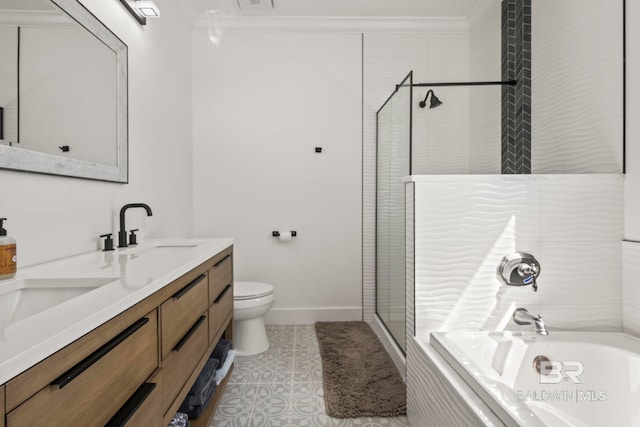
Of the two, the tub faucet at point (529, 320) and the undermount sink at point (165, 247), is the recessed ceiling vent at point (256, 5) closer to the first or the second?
the undermount sink at point (165, 247)

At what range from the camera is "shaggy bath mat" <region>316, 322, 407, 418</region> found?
5.70ft

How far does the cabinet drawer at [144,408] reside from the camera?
77cm

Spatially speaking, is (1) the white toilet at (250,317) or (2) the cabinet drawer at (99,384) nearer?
(2) the cabinet drawer at (99,384)

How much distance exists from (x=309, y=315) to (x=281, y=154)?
1.39 meters

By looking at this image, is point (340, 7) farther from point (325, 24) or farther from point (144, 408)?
point (144, 408)

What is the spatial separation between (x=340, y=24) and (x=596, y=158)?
2126mm

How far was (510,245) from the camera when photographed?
161 centimetres

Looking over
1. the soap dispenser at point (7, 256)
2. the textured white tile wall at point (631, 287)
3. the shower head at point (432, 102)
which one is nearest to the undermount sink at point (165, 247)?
the soap dispenser at point (7, 256)

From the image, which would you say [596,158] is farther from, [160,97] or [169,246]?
[160,97]

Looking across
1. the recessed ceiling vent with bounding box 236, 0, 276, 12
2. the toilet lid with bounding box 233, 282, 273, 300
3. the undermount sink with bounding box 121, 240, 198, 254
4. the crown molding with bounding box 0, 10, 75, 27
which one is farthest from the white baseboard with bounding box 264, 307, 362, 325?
the recessed ceiling vent with bounding box 236, 0, 276, 12

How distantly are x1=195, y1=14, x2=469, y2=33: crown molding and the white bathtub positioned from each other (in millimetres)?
2517

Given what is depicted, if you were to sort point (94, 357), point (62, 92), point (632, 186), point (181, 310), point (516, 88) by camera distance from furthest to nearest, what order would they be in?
point (516, 88), point (632, 186), point (62, 92), point (181, 310), point (94, 357)

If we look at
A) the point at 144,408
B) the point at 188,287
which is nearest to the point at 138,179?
the point at 188,287

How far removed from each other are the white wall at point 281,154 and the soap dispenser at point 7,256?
1904mm
